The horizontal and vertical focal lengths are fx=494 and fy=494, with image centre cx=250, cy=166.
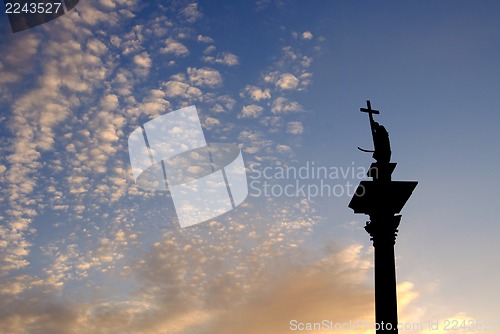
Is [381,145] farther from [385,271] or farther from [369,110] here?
[385,271]

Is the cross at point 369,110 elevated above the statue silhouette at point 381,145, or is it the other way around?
the cross at point 369,110

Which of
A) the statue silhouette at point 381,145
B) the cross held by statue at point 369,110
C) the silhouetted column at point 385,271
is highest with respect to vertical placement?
the cross held by statue at point 369,110

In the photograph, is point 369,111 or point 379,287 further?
point 369,111

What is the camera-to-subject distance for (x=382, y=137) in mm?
14391

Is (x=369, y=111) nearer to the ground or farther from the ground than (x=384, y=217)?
farther from the ground

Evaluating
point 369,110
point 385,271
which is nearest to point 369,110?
point 369,110

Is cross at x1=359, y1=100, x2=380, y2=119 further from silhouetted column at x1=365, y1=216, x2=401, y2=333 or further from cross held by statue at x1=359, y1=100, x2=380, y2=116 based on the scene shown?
silhouetted column at x1=365, y1=216, x2=401, y2=333

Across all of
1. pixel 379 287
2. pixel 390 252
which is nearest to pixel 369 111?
pixel 390 252

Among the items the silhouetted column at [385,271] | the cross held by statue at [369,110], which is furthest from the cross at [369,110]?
the silhouetted column at [385,271]

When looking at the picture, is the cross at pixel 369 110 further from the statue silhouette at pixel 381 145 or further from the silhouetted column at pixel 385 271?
the silhouetted column at pixel 385 271

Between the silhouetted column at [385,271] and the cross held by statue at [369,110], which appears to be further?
the cross held by statue at [369,110]

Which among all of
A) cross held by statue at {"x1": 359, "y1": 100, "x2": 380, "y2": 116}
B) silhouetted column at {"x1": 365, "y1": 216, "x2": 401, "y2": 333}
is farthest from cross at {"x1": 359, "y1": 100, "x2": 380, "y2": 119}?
silhouetted column at {"x1": 365, "y1": 216, "x2": 401, "y2": 333}

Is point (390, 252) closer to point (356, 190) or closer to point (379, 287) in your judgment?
point (379, 287)

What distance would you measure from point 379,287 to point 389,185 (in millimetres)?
2820
